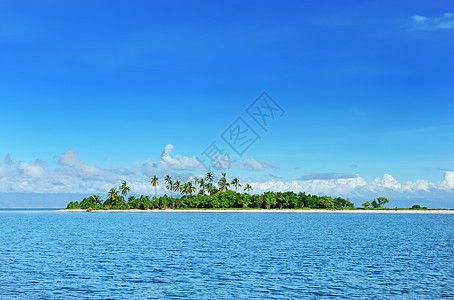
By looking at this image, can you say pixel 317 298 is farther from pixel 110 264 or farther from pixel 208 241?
pixel 208 241

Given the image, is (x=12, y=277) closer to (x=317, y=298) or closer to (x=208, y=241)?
(x=317, y=298)

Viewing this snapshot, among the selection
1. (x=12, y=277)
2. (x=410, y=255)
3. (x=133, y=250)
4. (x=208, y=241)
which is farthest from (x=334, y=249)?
(x=12, y=277)

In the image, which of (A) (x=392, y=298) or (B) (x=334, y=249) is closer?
(A) (x=392, y=298)

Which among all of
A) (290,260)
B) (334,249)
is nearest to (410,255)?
(334,249)

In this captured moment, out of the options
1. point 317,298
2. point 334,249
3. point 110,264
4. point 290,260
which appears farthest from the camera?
point 334,249

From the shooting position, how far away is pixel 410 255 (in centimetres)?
5375

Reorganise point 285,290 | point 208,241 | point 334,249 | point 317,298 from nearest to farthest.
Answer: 1. point 317,298
2. point 285,290
3. point 334,249
4. point 208,241

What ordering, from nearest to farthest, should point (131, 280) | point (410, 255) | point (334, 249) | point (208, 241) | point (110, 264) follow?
1. point (131, 280)
2. point (110, 264)
3. point (410, 255)
4. point (334, 249)
5. point (208, 241)

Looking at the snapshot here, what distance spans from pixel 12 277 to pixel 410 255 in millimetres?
47518

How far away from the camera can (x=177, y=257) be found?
49.8 m

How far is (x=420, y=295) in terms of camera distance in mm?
30125

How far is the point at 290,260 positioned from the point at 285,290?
1607 cm

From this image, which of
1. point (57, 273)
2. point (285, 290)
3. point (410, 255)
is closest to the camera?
point (285, 290)

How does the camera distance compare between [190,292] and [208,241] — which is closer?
[190,292]
